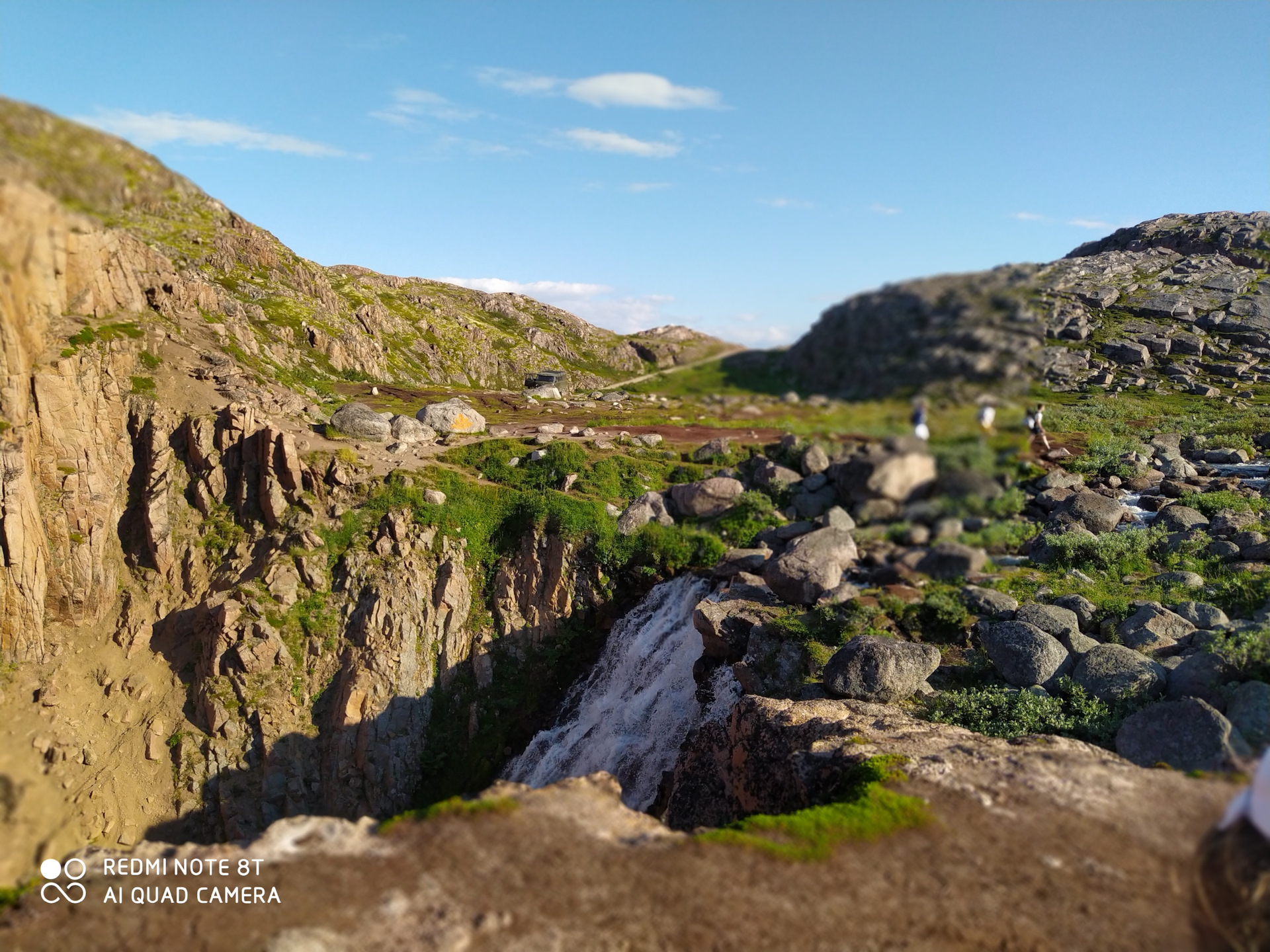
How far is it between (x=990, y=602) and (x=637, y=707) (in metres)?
9.75

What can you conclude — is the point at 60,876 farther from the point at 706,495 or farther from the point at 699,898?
the point at 706,495

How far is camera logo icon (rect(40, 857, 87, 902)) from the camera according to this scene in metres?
7.18

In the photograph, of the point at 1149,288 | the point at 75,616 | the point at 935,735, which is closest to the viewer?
the point at 935,735

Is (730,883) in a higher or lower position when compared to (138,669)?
higher

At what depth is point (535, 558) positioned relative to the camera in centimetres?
2303

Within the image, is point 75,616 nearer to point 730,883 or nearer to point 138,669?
point 138,669

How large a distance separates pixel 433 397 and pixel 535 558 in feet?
60.0

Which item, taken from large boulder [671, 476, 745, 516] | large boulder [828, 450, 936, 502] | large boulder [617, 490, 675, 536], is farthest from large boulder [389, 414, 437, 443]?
large boulder [828, 450, 936, 502]

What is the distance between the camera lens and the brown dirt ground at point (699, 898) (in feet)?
21.4

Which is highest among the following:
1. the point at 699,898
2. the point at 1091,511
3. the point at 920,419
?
the point at 920,419

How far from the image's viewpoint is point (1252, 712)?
34.7 ft

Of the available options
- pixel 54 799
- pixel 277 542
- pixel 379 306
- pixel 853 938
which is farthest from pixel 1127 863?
pixel 379 306

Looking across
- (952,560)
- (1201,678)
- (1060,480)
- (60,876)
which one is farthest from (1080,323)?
(60,876)

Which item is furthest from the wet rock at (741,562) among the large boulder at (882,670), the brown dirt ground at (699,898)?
the brown dirt ground at (699,898)
